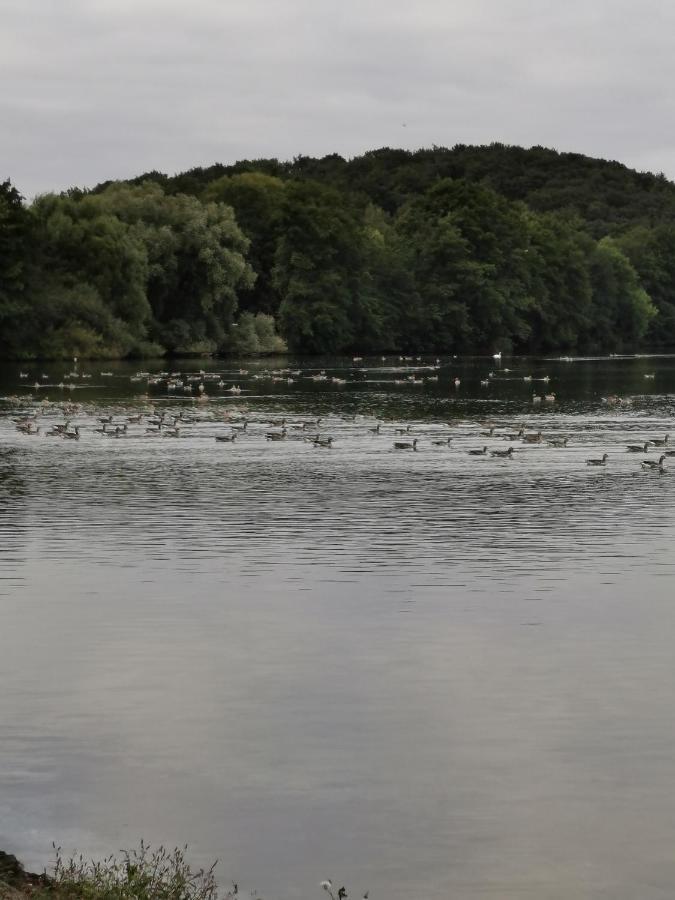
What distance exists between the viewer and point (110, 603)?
26891 mm

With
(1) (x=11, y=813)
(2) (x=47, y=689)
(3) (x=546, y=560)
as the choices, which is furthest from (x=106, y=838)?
(3) (x=546, y=560)

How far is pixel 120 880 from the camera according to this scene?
1380 centimetres

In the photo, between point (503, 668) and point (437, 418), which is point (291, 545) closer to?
point (503, 668)

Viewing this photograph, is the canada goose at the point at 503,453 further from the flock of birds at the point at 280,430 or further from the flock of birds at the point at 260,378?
the flock of birds at the point at 260,378

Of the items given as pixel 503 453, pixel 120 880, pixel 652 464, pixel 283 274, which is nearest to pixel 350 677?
pixel 120 880

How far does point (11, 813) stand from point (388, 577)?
13.9m

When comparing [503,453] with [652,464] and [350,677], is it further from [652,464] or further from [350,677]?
[350,677]

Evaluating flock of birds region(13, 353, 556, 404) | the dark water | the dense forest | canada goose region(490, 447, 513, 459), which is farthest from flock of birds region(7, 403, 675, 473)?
the dense forest

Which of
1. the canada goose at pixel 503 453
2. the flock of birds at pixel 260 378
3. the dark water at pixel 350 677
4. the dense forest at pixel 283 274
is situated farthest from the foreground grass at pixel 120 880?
the dense forest at pixel 283 274

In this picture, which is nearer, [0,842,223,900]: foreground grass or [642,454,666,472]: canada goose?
[0,842,223,900]: foreground grass

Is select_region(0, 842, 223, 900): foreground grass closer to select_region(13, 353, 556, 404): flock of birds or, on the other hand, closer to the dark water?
the dark water

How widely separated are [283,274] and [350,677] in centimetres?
13117

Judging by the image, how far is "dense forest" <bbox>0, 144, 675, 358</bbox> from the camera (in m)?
125

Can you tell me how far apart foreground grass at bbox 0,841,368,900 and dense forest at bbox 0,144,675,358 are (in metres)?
110
